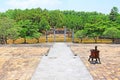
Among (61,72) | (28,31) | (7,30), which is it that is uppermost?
(7,30)

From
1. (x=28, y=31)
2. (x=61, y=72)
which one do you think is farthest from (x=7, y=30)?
(x=61, y=72)

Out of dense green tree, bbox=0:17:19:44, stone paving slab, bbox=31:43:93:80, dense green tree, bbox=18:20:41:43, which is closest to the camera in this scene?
stone paving slab, bbox=31:43:93:80

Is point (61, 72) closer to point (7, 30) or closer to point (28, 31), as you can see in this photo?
point (7, 30)

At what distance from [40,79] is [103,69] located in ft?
11.9

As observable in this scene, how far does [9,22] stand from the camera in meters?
31.1

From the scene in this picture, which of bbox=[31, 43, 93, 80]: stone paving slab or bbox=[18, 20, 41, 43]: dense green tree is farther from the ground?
bbox=[18, 20, 41, 43]: dense green tree

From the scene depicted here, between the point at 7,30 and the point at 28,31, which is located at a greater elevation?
the point at 7,30

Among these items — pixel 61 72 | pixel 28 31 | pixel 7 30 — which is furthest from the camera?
pixel 28 31

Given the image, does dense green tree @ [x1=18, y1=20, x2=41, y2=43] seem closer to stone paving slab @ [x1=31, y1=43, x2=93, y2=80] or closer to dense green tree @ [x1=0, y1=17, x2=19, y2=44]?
dense green tree @ [x1=0, y1=17, x2=19, y2=44]

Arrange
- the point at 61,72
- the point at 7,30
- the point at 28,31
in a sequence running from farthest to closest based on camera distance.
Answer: the point at 28,31
the point at 7,30
the point at 61,72

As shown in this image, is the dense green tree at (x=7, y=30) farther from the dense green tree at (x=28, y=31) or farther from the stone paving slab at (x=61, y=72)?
the stone paving slab at (x=61, y=72)

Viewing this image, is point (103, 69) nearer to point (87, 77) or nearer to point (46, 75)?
point (87, 77)

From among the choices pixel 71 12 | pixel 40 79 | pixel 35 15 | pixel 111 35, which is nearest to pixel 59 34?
pixel 35 15

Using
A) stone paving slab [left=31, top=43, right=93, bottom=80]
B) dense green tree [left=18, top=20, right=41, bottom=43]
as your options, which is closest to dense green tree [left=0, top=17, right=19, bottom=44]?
dense green tree [left=18, top=20, right=41, bottom=43]
